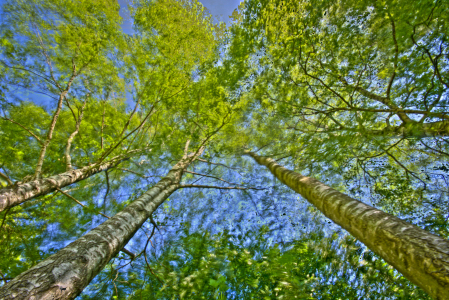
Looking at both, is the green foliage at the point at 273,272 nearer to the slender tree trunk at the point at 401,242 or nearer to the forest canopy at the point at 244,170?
the forest canopy at the point at 244,170

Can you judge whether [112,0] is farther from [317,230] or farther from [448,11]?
[317,230]

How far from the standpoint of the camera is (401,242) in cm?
123

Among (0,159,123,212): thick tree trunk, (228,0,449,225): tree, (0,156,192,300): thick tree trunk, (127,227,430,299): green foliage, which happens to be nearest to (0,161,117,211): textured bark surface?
(0,159,123,212): thick tree trunk

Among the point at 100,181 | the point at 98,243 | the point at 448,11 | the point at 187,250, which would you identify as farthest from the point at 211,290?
the point at 100,181

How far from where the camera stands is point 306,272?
2475 mm

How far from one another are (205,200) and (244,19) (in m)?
4.98

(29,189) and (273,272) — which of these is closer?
(273,272)

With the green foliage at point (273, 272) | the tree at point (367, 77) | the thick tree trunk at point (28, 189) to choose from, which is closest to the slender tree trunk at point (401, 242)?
the green foliage at point (273, 272)

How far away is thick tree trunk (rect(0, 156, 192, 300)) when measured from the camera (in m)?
1.06

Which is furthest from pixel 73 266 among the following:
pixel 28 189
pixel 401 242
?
pixel 401 242

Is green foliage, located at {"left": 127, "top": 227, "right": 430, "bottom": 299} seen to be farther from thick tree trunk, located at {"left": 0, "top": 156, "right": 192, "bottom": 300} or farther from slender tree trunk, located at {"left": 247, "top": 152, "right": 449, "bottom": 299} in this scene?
thick tree trunk, located at {"left": 0, "top": 156, "right": 192, "bottom": 300}

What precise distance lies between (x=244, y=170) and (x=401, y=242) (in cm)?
444

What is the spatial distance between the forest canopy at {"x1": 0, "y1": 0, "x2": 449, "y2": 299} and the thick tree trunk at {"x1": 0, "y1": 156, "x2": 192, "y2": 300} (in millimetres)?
12

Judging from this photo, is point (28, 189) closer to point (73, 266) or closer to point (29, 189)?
point (29, 189)
